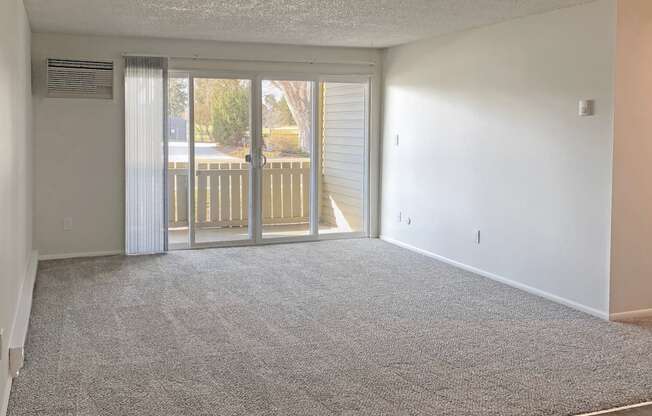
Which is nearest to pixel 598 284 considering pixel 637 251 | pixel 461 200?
pixel 637 251

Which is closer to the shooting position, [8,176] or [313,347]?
[8,176]

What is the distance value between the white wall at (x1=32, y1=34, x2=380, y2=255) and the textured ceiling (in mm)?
233

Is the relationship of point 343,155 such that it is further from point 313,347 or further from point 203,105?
point 313,347

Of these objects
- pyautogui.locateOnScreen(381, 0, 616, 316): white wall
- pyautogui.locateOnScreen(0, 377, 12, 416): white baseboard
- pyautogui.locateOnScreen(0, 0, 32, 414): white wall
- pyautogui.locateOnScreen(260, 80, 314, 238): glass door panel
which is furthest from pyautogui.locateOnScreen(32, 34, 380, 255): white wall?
pyautogui.locateOnScreen(0, 377, 12, 416): white baseboard

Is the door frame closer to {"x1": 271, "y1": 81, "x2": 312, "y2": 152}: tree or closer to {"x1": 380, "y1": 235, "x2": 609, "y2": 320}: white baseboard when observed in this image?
{"x1": 271, "y1": 81, "x2": 312, "y2": 152}: tree

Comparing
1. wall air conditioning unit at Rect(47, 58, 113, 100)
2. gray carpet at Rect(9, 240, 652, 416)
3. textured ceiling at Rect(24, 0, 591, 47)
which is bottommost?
gray carpet at Rect(9, 240, 652, 416)

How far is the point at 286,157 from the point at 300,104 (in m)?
0.60

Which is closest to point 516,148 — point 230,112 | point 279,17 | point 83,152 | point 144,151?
point 279,17

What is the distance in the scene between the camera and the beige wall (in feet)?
15.1

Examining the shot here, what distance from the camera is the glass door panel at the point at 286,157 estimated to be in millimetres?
7531

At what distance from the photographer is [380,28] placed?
619cm

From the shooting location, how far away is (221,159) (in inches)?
290

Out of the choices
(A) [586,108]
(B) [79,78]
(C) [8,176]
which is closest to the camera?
(C) [8,176]

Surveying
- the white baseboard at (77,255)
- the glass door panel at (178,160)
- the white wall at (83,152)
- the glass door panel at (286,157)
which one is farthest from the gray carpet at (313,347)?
the glass door panel at (286,157)
